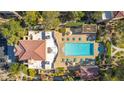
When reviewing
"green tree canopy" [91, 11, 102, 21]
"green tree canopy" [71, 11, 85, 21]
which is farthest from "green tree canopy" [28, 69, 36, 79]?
"green tree canopy" [91, 11, 102, 21]

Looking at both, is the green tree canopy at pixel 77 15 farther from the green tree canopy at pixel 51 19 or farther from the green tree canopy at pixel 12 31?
the green tree canopy at pixel 12 31

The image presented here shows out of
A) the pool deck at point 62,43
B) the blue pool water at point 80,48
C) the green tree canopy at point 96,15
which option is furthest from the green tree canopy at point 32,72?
the green tree canopy at point 96,15

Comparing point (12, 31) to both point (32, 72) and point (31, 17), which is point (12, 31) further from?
point (32, 72)

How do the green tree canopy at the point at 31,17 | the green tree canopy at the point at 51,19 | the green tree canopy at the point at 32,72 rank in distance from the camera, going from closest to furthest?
the green tree canopy at the point at 51,19
the green tree canopy at the point at 31,17
the green tree canopy at the point at 32,72

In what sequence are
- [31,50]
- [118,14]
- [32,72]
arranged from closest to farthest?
[118,14], [31,50], [32,72]

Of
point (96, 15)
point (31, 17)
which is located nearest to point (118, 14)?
point (96, 15)

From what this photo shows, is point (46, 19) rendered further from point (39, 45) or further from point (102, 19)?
point (102, 19)
